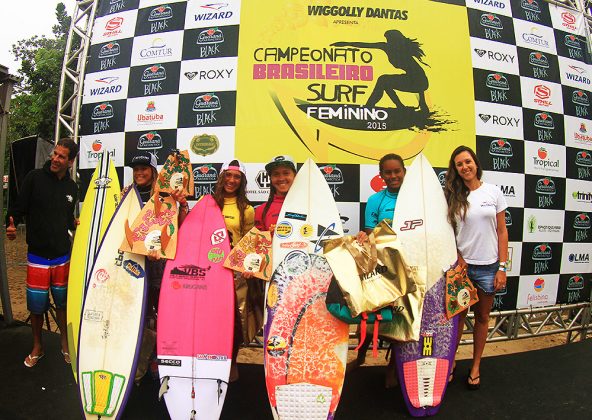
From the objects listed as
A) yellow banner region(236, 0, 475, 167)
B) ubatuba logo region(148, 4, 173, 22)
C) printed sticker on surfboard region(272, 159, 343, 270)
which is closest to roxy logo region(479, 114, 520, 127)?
yellow banner region(236, 0, 475, 167)

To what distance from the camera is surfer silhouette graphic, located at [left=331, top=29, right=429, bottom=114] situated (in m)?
2.75

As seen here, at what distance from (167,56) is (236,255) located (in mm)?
2108

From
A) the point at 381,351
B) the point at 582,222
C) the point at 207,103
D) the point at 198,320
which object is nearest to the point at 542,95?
the point at 582,222

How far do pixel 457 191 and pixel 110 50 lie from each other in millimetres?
3303

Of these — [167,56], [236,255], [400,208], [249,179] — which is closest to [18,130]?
[167,56]

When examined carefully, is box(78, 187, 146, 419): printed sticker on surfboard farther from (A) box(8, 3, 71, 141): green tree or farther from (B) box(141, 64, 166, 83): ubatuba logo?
(A) box(8, 3, 71, 141): green tree

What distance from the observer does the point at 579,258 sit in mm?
3129

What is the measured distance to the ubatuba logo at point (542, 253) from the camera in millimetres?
2980

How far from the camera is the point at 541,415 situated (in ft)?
6.11

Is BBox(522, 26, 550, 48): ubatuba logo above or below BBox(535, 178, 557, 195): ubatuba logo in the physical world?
above

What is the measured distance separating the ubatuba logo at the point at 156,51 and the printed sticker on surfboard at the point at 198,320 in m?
1.71

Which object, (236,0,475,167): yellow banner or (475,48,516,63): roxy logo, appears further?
(475,48,516,63): roxy logo

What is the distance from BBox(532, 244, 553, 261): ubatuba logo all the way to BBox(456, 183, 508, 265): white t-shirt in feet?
4.72

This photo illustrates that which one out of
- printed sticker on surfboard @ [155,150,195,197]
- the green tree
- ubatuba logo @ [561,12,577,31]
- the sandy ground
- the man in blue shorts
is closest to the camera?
printed sticker on surfboard @ [155,150,195,197]
